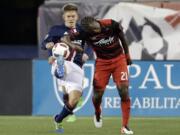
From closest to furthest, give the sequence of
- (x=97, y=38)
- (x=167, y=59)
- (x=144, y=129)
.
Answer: (x=97, y=38) → (x=144, y=129) → (x=167, y=59)

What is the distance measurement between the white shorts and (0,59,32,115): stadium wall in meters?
3.15

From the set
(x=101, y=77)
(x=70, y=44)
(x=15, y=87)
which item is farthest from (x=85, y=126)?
(x=15, y=87)

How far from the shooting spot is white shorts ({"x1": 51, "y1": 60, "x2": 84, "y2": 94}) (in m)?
13.2

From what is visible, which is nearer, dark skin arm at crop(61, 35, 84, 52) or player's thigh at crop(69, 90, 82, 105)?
Result: dark skin arm at crop(61, 35, 84, 52)

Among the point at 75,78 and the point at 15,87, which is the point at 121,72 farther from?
the point at 15,87

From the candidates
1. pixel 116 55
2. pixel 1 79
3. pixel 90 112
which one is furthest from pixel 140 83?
pixel 116 55

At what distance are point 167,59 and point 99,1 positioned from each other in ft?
6.66

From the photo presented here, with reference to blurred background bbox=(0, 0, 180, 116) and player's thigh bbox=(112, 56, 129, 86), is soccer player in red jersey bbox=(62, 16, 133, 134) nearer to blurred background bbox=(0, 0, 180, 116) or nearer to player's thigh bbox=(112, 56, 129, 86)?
player's thigh bbox=(112, 56, 129, 86)

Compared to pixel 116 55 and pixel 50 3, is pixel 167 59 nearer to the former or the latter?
pixel 50 3

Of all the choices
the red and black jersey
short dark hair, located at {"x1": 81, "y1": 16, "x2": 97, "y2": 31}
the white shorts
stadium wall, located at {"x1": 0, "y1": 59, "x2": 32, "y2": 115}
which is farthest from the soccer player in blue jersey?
stadium wall, located at {"x1": 0, "y1": 59, "x2": 32, "y2": 115}

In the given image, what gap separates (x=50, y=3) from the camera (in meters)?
18.3

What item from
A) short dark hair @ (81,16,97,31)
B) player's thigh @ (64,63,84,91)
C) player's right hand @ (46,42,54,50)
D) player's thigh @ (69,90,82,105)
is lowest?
player's thigh @ (69,90,82,105)

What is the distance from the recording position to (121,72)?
12711mm

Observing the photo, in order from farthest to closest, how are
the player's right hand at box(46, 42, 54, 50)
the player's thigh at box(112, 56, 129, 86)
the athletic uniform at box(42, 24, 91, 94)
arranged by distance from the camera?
the athletic uniform at box(42, 24, 91, 94), the player's right hand at box(46, 42, 54, 50), the player's thigh at box(112, 56, 129, 86)
